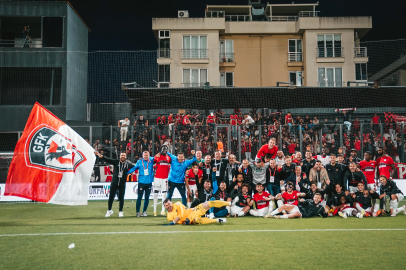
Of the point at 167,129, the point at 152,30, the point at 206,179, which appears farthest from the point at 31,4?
the point at 206,179

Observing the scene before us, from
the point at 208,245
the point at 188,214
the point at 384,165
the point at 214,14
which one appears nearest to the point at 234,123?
the point at 384,165

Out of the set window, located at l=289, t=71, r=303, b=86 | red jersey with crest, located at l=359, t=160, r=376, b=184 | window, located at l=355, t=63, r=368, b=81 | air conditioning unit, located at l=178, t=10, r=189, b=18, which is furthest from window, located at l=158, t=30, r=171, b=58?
red jersey with crest, located at l=359, t=160, r=376, b=184

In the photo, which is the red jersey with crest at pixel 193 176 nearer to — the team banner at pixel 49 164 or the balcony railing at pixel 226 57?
the team banner at pixel 49 164

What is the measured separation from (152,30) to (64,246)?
2684cm

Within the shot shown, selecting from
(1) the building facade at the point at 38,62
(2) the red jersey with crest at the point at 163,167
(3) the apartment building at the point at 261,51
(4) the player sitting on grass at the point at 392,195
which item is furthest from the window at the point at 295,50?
(2) the red jersey with crest at the point at 163,167

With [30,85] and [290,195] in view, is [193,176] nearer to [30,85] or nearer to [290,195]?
[290,195]

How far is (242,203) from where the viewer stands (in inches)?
449

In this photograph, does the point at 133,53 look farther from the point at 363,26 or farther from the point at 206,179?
the point at 363,26

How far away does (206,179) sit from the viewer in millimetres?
11969

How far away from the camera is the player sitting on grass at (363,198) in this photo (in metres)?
11.1

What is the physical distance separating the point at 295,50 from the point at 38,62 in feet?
69.4

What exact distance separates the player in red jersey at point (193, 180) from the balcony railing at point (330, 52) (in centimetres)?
2278

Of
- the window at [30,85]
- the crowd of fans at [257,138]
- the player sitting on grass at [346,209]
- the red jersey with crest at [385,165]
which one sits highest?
the window at [30,85]

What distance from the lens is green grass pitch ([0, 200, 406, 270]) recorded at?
5.35 meters
